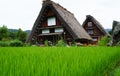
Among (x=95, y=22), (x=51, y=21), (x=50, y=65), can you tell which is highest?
(x=95, y=22)

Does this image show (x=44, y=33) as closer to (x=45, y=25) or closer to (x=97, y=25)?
(x=45, y=25)

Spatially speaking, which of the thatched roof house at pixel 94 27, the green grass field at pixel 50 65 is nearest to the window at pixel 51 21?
the thatched roof house at pixel 94 27

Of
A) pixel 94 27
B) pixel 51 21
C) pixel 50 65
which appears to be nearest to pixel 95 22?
pixel 94 27

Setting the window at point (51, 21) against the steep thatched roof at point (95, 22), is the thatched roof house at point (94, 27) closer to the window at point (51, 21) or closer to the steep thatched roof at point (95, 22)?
the steep thatched roof at point (95, 22)

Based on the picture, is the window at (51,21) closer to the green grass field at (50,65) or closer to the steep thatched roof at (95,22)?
the steep thatched roof at (95,22)

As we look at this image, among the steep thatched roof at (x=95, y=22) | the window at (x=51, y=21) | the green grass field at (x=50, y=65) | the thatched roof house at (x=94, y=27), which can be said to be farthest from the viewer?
the thatched roof house at (x=94, y=27)

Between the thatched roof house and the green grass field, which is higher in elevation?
the thatched roof house

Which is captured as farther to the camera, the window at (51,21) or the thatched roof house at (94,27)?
the thatched roof house at (94,27)

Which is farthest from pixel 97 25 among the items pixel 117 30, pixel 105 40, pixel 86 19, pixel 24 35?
pixel 24 35

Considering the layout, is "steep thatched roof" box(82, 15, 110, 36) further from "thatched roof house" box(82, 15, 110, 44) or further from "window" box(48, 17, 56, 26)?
"window" box(48, 17, 56, 26)

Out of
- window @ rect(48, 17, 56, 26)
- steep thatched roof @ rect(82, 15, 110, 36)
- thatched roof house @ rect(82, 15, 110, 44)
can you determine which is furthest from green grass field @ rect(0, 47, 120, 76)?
thatched roof house @ rect(82, 15, 110, 44)

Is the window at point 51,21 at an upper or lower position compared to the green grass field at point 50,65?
upper

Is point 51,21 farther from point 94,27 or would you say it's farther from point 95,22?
point 94,27

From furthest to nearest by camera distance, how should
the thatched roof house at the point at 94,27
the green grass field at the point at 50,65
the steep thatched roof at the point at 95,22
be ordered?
the thatched roof house at the point at 94,27, the steep thatched roof at the point at 95,22, the green grass field at the point at 50,65
